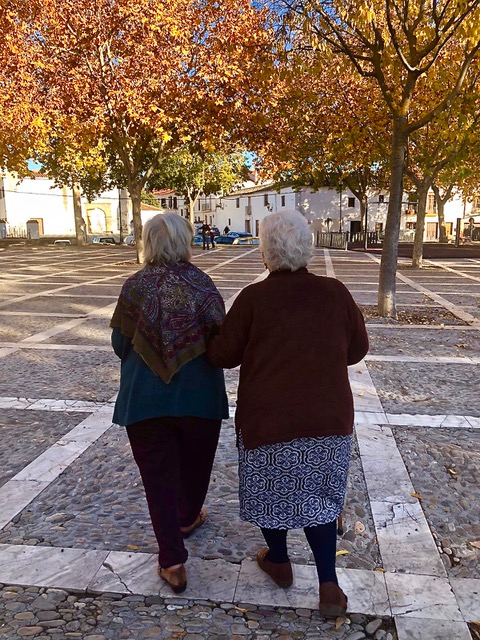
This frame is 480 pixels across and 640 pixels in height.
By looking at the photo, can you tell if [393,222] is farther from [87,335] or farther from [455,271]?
[455,271]

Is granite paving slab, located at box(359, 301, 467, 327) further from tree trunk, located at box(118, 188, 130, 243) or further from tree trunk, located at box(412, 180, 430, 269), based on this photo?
tree trunk, located at box(118, 188, 130, 243)

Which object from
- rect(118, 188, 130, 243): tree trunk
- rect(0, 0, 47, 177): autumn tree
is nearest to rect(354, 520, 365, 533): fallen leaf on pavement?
rect(0, 0, 47, 177): autumn tree

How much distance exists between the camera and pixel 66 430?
4473 millimetres

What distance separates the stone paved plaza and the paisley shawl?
1030mm

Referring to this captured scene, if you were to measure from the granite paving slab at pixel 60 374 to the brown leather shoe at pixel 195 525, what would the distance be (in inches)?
92.6

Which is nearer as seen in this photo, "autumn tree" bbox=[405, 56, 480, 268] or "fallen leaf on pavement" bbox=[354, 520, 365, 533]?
"fallen leaf on pavement" bbox=[354, 520, 365, 533]

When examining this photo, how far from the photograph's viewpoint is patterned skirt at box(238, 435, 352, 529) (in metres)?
2.22

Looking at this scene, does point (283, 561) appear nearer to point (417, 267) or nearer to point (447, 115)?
point (447, 115)

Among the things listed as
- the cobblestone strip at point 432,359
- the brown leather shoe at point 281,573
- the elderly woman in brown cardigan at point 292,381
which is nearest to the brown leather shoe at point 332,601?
the elderly woman in brown cardigan at point 292,381

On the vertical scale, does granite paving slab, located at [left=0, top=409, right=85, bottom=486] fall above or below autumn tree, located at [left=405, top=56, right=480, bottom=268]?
below

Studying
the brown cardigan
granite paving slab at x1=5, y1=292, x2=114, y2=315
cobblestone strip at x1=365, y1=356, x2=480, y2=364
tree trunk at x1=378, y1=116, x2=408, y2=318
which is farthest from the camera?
granite paving slab at x1=5, y1=292, x2=114, y2=315

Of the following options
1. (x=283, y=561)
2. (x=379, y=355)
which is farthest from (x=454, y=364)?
(x=283, y=561)

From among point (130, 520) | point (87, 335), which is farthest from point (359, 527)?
point (87, 335)

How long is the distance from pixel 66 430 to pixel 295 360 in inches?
114
